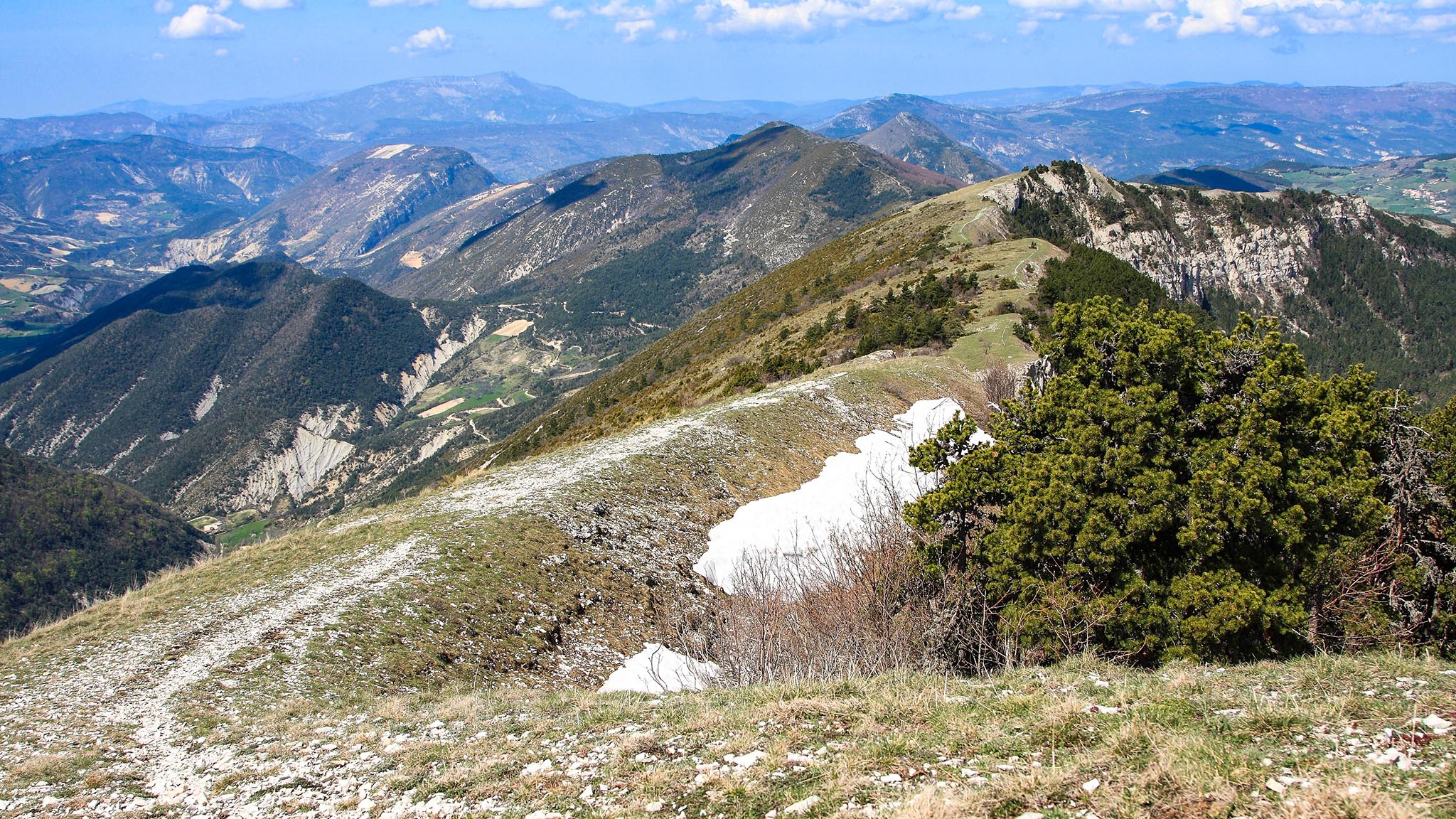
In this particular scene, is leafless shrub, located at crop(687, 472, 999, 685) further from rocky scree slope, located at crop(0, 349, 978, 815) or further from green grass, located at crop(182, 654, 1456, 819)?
rocky scree slope, located at crop(0, 349, 978, 815)

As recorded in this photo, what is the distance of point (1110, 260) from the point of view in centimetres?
6488

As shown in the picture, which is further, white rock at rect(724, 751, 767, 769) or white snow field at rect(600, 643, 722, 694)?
white snow field at rect(600, 643, 722, 694)

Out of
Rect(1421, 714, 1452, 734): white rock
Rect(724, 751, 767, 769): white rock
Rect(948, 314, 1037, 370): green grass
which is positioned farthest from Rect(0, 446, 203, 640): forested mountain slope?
Rect(1421, 714, 1452, 734): white rock

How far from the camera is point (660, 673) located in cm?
1716

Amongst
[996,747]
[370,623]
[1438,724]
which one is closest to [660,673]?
[370,623]

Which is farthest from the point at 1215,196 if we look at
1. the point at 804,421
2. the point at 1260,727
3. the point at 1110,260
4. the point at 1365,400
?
the point at 1260,727

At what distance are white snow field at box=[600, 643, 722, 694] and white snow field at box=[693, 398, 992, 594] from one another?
3.39 m

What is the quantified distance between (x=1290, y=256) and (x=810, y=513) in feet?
470

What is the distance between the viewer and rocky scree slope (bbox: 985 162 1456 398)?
9569 cm

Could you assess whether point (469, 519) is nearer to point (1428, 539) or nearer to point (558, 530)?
point (558, 530)

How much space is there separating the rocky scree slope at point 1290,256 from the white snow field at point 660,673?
83.4 metres

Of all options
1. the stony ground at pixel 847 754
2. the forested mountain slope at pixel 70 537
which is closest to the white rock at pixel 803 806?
the stony ground at pixel 847 754

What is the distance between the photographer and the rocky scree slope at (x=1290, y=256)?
95688 mm

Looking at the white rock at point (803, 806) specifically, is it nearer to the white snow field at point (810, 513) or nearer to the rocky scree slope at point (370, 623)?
the rocky scree slope at point (370, 623)
